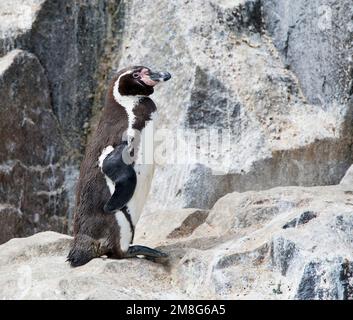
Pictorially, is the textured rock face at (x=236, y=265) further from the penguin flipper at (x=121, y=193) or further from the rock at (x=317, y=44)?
the rock at (x=317, y=44)

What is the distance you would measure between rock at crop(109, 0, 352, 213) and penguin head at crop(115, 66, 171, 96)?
57.5 inches

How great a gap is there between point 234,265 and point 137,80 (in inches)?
49.7

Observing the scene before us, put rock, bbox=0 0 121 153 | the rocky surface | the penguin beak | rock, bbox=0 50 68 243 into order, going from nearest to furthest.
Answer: the penguin beak, the rocky surface, rock, bbox=0 50 68 243, rock, bbox=0 0 121 153

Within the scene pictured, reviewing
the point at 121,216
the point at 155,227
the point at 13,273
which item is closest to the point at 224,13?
the point at 155,227

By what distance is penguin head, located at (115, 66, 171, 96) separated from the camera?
603 centimetres

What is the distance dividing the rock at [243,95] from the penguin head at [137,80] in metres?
1.46

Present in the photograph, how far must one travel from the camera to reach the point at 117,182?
580 centimetres

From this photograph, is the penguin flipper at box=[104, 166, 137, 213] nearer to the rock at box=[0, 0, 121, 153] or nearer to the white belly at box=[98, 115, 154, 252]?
the white belly at box=[98, 115, 154, 252]

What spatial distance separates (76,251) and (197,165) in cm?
179

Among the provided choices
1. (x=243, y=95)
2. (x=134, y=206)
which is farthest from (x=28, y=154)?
(x=134, y=206)

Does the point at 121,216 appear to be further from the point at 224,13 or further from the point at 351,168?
the point at 224,13

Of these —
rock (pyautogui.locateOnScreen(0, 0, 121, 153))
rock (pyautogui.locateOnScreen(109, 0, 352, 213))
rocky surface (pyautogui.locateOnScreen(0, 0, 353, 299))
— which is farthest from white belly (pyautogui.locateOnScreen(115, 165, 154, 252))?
rock (pyautogui.locateOnScreen(0, 0, 121, 153))

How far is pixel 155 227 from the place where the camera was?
687cm

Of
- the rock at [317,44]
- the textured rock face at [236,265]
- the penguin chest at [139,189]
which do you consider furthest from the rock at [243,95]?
the penguin chest at [139,189]
